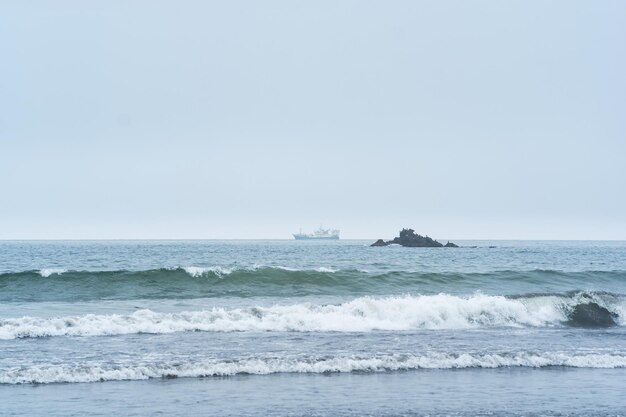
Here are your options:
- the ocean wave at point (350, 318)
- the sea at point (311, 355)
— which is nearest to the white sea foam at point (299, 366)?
the sea at point (311, 355)

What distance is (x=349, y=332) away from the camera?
2172cm

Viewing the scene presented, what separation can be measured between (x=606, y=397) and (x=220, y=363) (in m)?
8.21

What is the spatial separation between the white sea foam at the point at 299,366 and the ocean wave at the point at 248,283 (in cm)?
1645

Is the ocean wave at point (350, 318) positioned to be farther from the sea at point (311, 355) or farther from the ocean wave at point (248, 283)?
the ocean wave at point (248, 283)

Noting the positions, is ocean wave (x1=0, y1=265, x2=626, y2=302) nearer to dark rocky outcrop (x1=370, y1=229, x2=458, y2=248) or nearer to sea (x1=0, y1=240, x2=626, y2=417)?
sea (x1=0, y1=240, x2=626, y2=417)

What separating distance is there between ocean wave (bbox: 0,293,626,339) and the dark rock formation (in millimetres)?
83

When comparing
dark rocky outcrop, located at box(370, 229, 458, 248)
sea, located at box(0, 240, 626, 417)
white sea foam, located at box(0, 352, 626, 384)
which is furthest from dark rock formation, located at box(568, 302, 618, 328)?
dark rocky outcrop, located at box(370, 229, 458, 248)

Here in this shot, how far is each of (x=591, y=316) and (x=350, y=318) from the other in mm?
9976

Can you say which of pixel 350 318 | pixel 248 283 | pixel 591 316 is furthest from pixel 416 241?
pixel 350 318

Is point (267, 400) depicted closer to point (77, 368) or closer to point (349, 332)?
point (77, 368)

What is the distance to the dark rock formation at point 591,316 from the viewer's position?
25.8 m

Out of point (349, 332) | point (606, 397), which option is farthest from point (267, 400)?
point (349, 332)

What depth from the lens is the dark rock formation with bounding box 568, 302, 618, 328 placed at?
25844 millimetres

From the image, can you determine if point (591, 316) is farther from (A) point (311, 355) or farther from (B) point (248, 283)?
(B) point (248, 283)
